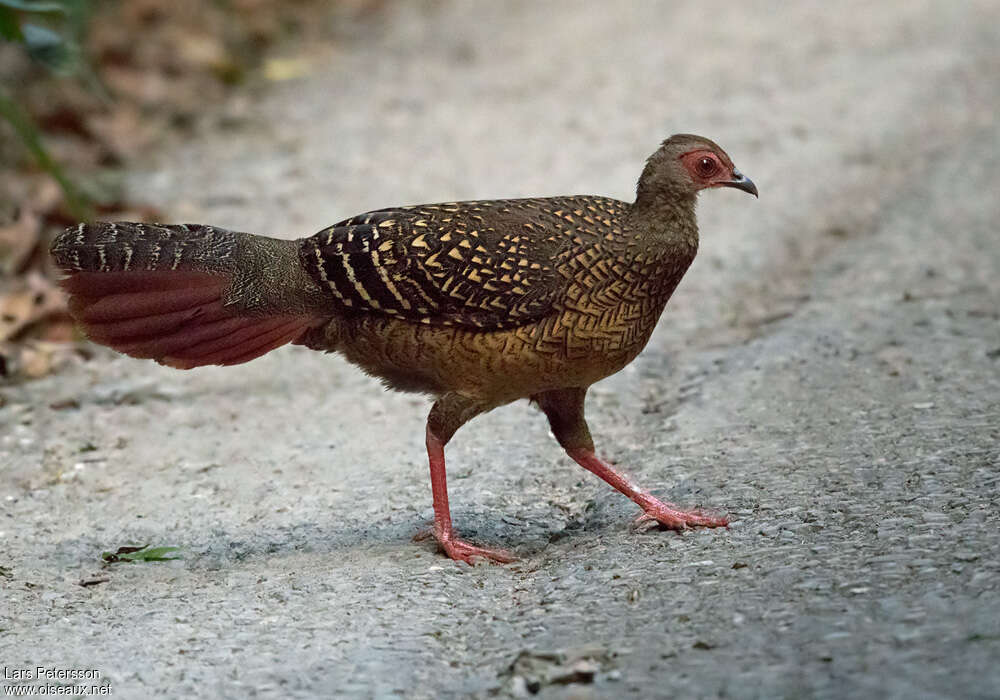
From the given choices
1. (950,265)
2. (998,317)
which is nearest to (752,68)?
(950,265)

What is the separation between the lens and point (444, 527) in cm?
406

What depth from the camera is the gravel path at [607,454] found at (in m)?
3.16

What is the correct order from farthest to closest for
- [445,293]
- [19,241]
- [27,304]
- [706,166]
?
1. [19,241]
2. [27,304]
3. [706,166]
4. [445,293]

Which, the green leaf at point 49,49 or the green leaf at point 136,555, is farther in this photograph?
the green leaf at point 49,49

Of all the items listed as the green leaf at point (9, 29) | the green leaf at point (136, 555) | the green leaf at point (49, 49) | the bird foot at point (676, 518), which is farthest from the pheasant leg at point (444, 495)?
the green leaf at point (9, 29)

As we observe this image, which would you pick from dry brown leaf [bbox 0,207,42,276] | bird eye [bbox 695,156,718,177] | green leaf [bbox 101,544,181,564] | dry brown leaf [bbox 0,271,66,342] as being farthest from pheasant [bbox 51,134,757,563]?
dry brown leaf [bbox 0,207,42,276]

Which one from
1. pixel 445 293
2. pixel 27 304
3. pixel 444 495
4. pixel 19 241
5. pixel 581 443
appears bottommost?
pixel 444 495

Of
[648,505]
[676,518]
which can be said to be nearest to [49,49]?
[648,505]

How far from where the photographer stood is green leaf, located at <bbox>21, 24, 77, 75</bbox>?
5.69m

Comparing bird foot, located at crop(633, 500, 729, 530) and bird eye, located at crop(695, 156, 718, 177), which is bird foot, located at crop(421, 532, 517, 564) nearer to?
bird foot, located at crop(633, 500, 729, 530)

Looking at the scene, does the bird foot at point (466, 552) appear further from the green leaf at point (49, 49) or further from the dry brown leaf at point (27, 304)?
the green leaf at point (49, 49)

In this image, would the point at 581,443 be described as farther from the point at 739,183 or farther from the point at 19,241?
the point at 19,241

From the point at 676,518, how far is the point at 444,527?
0.75 m

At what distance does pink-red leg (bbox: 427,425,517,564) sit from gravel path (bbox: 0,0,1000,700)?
10 centimetres
